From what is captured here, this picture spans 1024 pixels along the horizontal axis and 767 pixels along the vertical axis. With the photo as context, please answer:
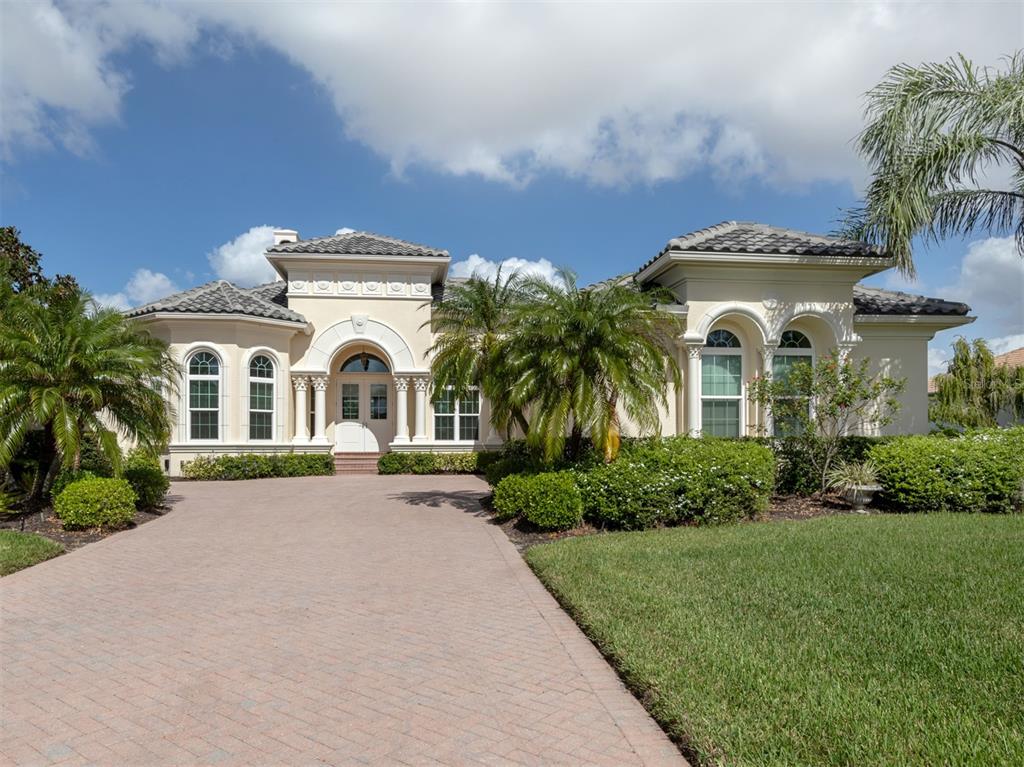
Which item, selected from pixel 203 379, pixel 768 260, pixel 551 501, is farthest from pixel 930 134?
pixel 203 379

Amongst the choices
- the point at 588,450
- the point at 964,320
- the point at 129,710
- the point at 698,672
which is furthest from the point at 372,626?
the point at 964,320

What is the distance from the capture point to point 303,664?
5367 mm

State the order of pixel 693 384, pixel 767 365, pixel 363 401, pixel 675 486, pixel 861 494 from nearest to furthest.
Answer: pixel 675 486 → pixel 861 494 → pixel 693 384 → pixel 767 365 → pixel 363 401

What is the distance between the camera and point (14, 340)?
11227 mm

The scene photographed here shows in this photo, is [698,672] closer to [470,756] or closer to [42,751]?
[470,756]

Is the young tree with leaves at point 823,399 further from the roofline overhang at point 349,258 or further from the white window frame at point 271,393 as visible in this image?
the white window frame at point 271,393

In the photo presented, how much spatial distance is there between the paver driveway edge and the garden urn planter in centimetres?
767

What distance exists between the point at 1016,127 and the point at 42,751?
18.7 meters

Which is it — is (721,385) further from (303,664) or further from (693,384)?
(303,664)

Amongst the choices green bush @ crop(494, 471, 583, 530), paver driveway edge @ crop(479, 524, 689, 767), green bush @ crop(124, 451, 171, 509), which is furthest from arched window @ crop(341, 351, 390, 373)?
paver driveway edge @ crop(479, 524, 689, 767)

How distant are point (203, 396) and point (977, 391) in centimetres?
2586

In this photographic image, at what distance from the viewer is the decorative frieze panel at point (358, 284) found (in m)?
21.6

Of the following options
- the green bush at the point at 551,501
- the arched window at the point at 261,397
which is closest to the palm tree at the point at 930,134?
the green bush at the point at 551,501

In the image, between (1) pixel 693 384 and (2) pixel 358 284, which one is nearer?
(1) pixel 693 384
